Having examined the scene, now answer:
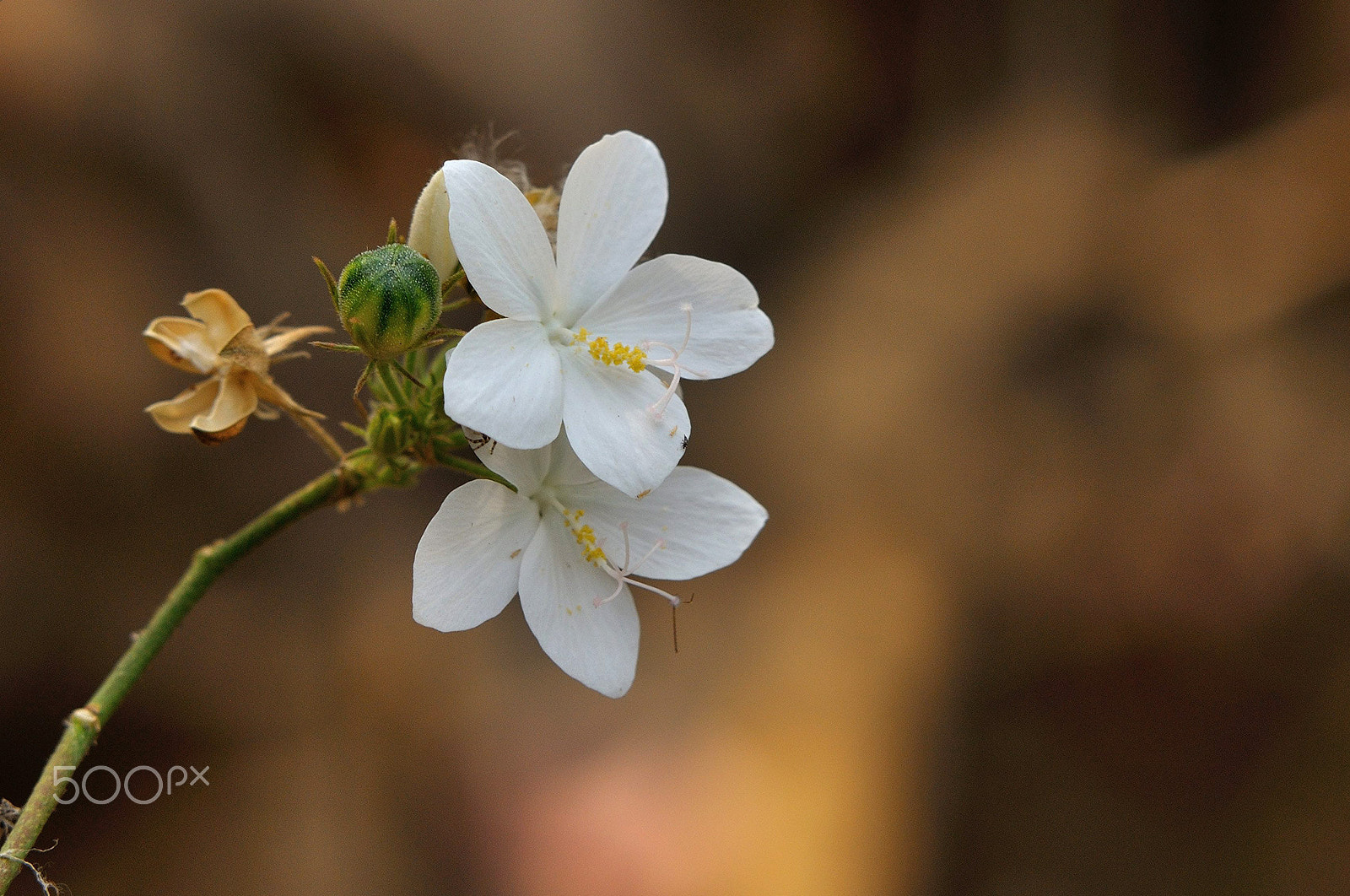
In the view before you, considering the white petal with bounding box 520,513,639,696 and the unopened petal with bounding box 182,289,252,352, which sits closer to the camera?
the white petal with bounding box 520,513,639,696

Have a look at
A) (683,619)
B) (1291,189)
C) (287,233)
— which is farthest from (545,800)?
(1291,189)

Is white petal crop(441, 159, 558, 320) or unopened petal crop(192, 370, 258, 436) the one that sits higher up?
white petal crop(441, 159, 558, 320)

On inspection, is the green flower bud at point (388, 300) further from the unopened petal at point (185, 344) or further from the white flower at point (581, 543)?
the unopened petal at point (185, 344)

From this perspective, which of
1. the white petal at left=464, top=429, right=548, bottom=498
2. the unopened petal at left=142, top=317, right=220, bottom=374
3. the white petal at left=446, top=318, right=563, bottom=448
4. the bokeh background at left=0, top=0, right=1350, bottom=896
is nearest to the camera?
the white petal at left=446, top=318, right=563, bottom=448

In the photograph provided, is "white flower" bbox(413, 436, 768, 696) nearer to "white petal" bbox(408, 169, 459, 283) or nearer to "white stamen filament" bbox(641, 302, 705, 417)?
"white stamen filament" bbox(641, 302, 705, 417)

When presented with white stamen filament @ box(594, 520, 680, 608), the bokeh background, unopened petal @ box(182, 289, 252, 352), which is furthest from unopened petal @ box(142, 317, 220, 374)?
the bokeh background

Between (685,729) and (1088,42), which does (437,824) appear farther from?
(1088,42)

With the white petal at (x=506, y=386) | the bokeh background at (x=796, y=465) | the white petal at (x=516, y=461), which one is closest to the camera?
the white petal at (x=506, y=386)

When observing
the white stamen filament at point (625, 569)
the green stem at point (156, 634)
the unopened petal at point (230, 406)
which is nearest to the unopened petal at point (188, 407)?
the unopened petal at point (230, 406)
